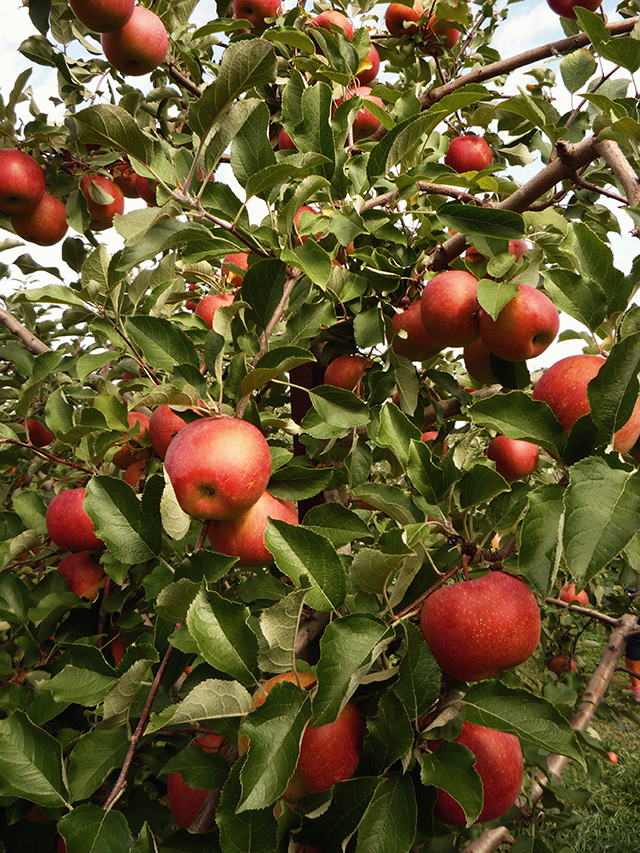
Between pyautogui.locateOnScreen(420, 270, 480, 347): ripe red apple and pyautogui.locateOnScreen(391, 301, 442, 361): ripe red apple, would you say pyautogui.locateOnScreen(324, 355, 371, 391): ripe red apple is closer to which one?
pyautogui.locateOnScreen(391, 301, 442, 361): ripe red apple

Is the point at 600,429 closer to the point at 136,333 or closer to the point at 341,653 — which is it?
the point at 341,653

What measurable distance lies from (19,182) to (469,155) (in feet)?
5.25

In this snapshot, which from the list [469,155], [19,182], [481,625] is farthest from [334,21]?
[481,625]

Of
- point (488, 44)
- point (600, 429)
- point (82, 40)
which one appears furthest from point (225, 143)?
point (488, 44)

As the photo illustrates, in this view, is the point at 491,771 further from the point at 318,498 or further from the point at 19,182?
the point at 19,182

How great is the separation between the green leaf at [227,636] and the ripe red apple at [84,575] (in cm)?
82

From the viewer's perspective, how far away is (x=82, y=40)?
205cm

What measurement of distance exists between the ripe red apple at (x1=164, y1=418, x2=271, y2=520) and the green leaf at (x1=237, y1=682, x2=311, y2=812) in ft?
1.04

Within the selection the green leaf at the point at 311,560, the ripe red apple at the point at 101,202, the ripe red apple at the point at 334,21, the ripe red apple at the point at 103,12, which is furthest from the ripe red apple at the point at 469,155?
the green leaf at the point at 311,560

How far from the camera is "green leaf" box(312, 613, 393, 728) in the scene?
0.66 metres

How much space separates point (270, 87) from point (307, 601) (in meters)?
1.93

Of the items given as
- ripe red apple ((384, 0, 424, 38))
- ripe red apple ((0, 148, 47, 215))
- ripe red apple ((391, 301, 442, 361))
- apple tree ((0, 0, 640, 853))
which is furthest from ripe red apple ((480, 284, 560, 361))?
ripe red apple ((384, 0, 424, 38))

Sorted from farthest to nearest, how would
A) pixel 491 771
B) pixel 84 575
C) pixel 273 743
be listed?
pixel 84 575 → pixel 491 771 → pixel 273 743

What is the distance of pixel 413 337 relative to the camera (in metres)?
1.43
